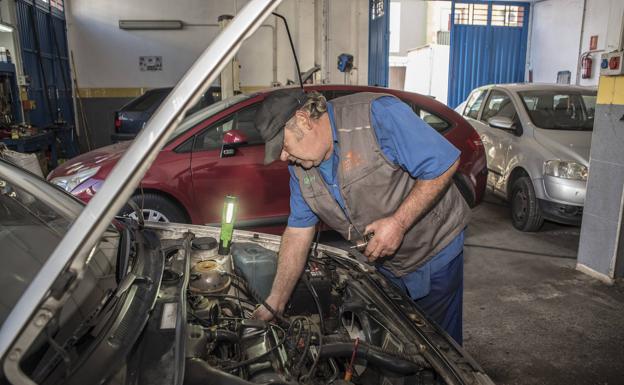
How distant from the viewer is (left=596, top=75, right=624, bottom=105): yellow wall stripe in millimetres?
3783

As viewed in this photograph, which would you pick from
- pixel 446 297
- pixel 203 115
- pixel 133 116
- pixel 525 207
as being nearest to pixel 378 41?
pixel 133 116

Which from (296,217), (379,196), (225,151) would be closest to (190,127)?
(225,151)

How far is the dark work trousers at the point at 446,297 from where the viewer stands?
7.33ft

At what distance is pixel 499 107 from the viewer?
6070 mm

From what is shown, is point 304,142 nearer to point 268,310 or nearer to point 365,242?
point 365,242

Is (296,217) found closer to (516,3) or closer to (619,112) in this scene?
(619,112)

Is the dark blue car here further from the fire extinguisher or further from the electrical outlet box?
the fire extinguisher

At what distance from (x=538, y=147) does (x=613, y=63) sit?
1.40 meters

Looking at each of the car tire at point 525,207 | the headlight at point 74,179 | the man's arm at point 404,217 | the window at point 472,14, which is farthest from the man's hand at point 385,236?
the window at point 472,14

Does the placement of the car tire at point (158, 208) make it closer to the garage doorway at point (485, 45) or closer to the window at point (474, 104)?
the window at point (474, 104)

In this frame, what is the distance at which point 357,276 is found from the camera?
2139 millimetres

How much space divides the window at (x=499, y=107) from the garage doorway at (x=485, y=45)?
451 centimetres

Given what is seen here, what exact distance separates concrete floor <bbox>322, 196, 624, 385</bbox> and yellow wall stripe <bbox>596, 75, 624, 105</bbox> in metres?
1.50

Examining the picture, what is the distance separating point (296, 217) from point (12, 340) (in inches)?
55.6
